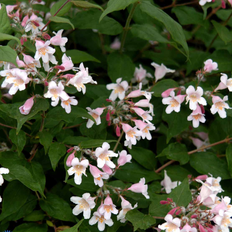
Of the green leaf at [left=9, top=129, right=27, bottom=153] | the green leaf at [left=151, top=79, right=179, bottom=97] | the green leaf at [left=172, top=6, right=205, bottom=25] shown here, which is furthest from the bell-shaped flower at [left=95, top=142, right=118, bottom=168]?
the green leaf at [left=172, top=6, right=205, bottom=25]

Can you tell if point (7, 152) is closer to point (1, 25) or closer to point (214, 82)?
point (1, 25)

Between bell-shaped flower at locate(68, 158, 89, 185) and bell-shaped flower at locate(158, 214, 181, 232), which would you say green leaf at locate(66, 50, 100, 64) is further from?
bell-shaped flower at locate(158, 214, 181, 232)

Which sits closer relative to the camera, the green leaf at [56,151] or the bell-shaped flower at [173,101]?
the green leaf at [56,151]

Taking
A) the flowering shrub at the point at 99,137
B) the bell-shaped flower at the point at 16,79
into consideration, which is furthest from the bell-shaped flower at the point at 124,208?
the bell-shaped flower at the point at 16,79

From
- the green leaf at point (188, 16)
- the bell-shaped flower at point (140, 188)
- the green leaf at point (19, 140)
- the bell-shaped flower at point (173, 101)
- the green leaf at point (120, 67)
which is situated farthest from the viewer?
the green leaf at point (188, 16)

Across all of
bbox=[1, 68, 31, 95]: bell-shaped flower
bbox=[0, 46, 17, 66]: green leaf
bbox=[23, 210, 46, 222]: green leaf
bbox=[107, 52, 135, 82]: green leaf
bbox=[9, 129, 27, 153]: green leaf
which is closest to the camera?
bbox=[0, 46, 17, 66]: green leaf

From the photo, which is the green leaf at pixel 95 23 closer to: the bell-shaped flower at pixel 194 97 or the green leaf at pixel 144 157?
the bell-shaped flower at pixel 194 97
